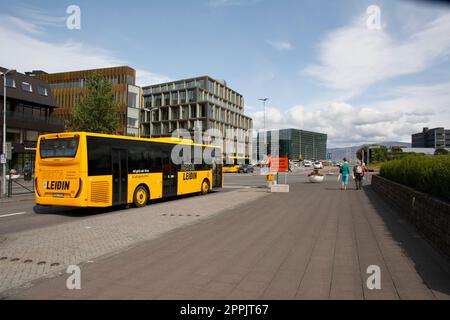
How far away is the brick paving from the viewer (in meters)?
5.48

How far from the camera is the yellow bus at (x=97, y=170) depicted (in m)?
11.2

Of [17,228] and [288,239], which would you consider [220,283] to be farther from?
[17,228]

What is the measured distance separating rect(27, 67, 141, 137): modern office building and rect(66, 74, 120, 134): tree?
32.2 meters

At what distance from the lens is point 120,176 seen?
12555 mm

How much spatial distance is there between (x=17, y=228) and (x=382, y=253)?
8812mm

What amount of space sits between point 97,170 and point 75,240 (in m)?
4.45

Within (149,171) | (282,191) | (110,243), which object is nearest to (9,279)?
(110,243)

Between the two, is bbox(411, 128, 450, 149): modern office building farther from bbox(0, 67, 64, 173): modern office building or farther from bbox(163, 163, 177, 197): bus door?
bbox(163, 163, 177, 197): bus door

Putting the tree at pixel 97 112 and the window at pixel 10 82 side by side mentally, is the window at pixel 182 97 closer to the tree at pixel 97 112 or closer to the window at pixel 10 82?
the window at pixel 10 82

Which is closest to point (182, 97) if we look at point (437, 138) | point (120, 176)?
point (120, 176)

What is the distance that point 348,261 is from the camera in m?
5.78

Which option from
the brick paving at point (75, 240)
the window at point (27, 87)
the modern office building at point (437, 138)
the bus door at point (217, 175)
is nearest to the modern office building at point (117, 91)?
the window at point (27, 87)

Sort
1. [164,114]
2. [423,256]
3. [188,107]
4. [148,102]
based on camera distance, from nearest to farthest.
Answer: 1. [423,256]
2. [188,107]
3. [164,114]
4. [148,102]

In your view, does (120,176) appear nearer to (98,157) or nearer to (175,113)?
(98,157)
